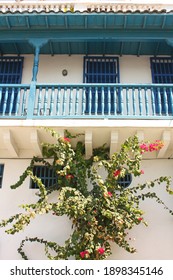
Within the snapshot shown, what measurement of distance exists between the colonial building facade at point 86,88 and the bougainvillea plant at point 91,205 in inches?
14.9

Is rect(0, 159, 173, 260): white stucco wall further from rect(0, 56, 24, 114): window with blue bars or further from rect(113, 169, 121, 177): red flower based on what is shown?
rect(0, 56, 24, 114): window with blue bars

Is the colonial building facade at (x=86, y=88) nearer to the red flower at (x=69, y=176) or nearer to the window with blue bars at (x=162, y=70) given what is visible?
the window with blue bars at (x=162, y=70)

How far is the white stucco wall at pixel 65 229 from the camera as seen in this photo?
686 cm

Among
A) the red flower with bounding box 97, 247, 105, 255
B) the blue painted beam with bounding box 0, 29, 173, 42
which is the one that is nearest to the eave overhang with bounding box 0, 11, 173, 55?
the blue painted beam with bounding box 0, 29, 173, 42

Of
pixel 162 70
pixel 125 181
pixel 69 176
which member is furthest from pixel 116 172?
pixel 162 70

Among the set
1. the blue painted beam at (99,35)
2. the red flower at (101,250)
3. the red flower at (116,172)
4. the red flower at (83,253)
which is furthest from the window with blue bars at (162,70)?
the red flower at (83,253)

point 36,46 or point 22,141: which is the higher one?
point 36,46

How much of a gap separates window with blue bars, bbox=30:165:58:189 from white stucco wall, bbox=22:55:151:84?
246 cm

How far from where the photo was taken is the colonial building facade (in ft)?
23.1

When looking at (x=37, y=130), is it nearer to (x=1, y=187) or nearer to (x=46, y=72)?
(x=1, y=187)

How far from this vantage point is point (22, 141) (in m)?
7.45

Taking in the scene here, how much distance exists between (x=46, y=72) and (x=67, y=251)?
476 cm
